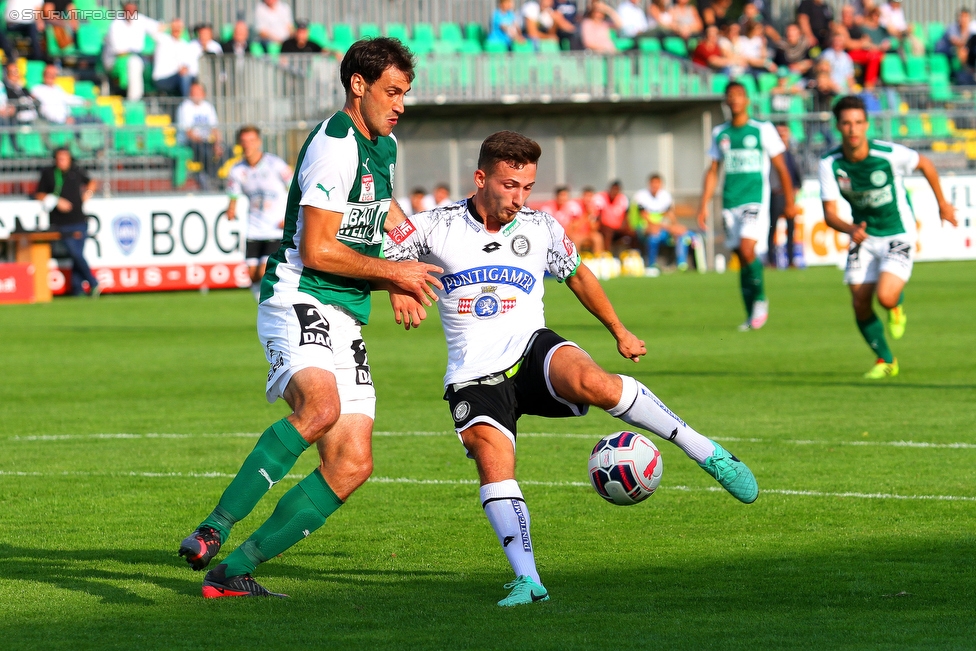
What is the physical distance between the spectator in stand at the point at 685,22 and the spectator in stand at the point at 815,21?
236 centimetres

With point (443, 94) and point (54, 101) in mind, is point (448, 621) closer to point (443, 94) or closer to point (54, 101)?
point (54, 101)

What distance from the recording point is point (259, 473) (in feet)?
17.4

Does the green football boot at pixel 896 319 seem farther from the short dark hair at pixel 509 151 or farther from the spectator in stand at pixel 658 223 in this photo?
the spectator in stand at pixel 658 223

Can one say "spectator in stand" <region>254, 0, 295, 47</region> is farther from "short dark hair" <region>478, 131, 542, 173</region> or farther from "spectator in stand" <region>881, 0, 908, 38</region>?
"short dark hair" <region>478, 131, 542, 173</region>

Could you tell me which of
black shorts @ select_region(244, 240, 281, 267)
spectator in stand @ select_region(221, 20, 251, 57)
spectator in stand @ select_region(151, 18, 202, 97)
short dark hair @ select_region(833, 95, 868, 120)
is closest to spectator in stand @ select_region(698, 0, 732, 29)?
spectator in stand @ select_region(221, 20, 251, 57)

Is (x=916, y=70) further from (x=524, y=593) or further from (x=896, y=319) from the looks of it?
(x=524, y=593)

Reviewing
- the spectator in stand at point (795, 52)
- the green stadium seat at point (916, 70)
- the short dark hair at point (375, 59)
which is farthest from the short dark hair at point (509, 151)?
the green stadium seat at point (916, 70)

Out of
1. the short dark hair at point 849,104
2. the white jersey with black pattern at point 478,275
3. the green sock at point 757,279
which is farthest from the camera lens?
the green sock at point 757,279

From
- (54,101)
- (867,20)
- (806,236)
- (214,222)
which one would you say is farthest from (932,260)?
(54,101)

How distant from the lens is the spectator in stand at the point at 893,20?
36188 millimetres

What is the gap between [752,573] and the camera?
5715 mm

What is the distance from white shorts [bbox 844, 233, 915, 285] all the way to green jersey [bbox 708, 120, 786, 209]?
386cm

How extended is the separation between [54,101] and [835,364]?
17.2 m

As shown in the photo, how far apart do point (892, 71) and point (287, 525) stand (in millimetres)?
32150
